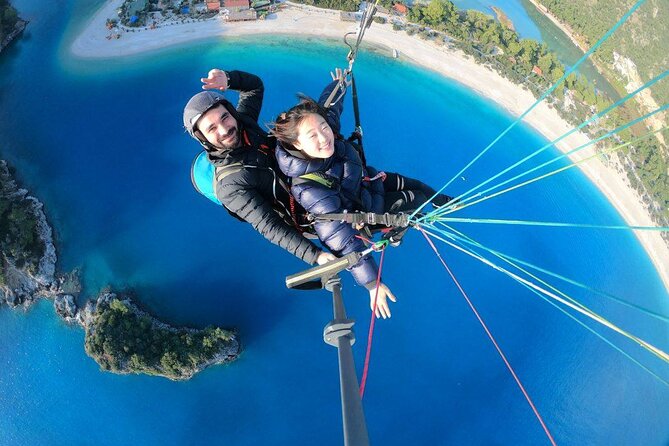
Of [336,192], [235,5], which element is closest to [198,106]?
[336,192]

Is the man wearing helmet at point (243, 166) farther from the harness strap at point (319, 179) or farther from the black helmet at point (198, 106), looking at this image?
the harness strap at point (319, 179)

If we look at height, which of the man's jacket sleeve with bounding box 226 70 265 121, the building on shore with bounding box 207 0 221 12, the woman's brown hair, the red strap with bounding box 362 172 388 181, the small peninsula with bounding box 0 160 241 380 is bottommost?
the small peninsula with bounding box 0 160 241 380

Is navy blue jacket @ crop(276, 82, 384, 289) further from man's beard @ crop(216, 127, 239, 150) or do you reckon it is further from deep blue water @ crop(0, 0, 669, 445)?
deep blue water @ crop(0, 0, 669, 445)

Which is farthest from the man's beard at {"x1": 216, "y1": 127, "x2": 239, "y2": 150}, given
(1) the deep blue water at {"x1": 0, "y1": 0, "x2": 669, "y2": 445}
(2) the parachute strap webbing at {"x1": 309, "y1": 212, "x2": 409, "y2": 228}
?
(1) the deep blue water at {"x1": 0, "y1": 0, "x2": 669, "y2": 445}

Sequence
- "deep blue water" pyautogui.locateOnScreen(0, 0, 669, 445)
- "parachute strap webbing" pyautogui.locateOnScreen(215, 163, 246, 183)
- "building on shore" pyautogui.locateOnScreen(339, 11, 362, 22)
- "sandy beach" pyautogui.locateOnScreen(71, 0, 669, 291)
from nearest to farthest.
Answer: "parachute strap webbing" pyautogui.locateOnScreen(215, 163, 246, 183), "deep blue water" pyautogui.locateOnScreen(0, 0, 669, 445), "sandy beach" pyautogui.locateOnScreen(71, 0, 669, 291), "building on shore" pyautogui.locateOnScreen(339, 11, 362, 22)

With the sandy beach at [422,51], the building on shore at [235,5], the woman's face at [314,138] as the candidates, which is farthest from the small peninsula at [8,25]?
the woman's face at [314,138]

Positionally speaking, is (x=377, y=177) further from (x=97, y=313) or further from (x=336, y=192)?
(x=97, y=313)
